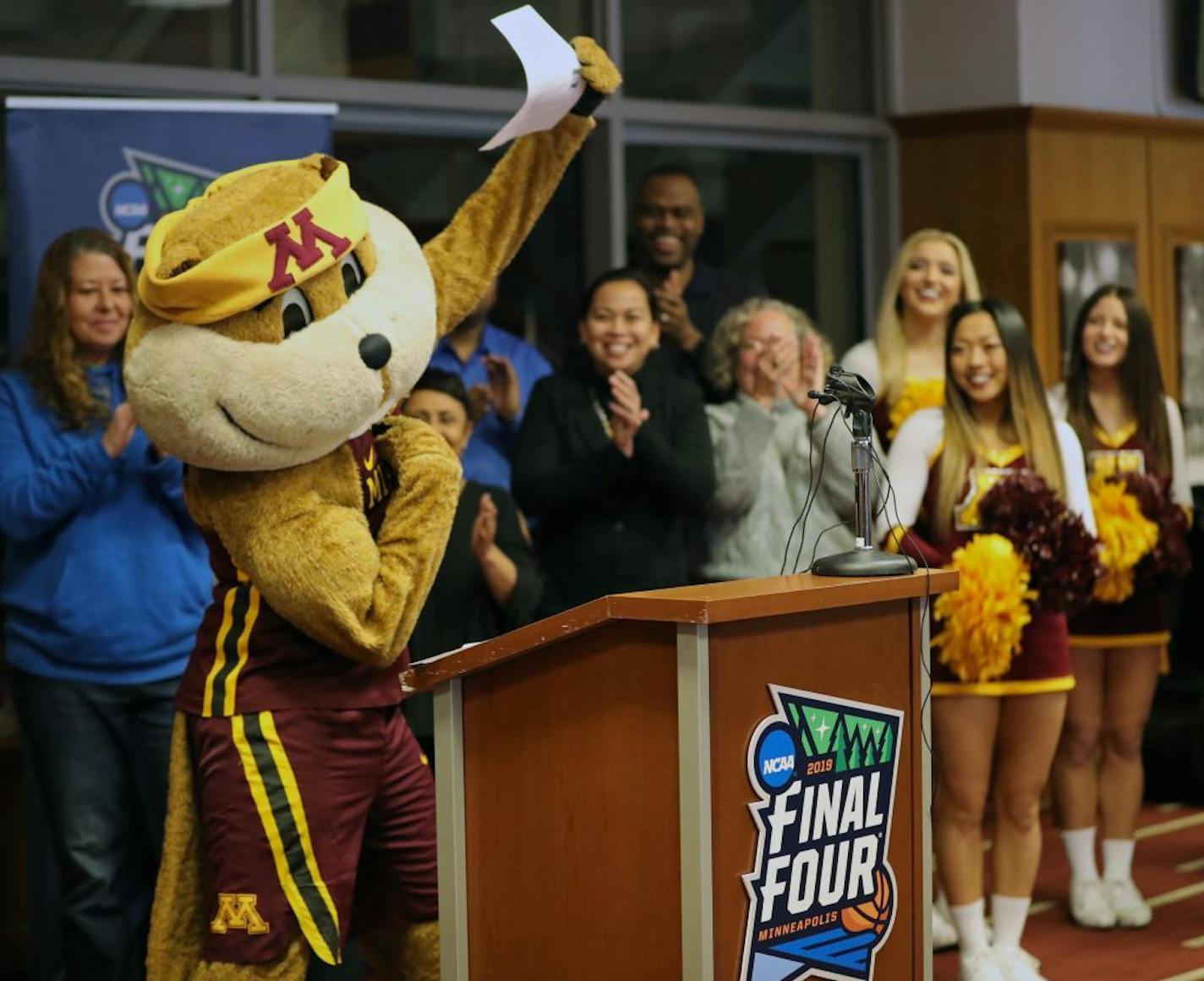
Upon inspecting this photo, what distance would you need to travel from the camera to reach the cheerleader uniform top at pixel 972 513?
464 centimetres

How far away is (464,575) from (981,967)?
1537mm

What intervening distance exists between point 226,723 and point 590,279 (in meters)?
3.53

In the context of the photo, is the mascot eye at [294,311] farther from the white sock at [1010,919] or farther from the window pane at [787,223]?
the window pane at [787,223]

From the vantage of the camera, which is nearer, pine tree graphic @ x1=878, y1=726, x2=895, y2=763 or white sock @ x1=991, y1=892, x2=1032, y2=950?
pine tree graphic @ x1=878, y1=726, x2=895, y2=763

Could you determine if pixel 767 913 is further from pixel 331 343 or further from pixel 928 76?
pixel 928 76

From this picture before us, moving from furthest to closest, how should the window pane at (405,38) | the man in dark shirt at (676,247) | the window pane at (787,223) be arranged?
1. the window pane at (787,223)
2. the man in dark shirt at (676,247)
3. the window pane at (405,38)

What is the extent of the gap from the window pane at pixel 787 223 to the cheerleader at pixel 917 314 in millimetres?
1314

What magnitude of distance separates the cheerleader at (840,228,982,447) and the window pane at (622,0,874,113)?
1553mm

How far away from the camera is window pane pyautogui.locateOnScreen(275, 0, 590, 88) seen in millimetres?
5957

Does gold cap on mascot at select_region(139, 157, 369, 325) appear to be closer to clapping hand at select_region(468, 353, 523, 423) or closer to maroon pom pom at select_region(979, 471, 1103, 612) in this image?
maroon pom pom at select_region(979, 471, 1103, 612)

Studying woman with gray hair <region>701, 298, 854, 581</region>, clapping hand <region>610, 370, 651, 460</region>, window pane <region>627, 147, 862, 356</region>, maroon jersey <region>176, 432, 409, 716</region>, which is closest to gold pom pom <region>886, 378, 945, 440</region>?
woman with gray hair <region>701, 298, 854, 581</region>

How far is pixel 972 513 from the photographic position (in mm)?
4641

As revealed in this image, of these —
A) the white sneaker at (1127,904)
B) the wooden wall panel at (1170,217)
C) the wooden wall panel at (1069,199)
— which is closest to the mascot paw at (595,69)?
the white sneaker at (1127,904)

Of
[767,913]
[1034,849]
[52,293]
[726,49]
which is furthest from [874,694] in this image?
[726,49]
